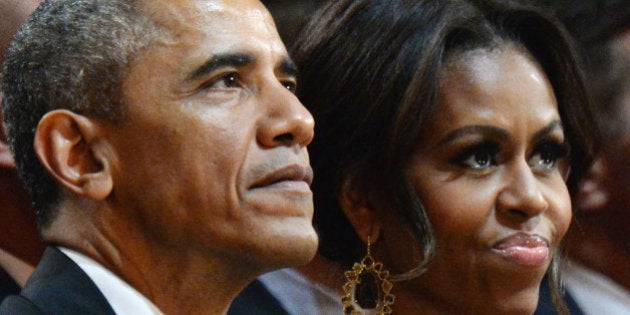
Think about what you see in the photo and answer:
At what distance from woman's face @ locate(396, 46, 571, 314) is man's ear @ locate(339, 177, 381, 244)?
3.7 inches

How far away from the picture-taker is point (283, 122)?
5.03ft

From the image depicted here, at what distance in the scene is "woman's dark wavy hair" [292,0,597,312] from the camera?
1.75m

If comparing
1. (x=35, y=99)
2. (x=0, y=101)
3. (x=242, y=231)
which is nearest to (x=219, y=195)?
(x=242, y=231)

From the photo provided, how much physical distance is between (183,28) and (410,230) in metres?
0.46

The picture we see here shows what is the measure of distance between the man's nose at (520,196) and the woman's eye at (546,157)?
47mm

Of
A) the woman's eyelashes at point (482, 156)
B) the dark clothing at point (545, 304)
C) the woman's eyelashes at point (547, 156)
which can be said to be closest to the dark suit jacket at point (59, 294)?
the woman's eyelashes at point (482, 156)

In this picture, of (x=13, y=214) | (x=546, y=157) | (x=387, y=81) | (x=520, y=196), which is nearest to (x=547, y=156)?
(x=546, y=157)

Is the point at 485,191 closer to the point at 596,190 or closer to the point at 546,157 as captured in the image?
the point at 546,157

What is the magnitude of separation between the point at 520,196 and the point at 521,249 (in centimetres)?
8

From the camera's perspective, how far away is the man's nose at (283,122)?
1.53 m

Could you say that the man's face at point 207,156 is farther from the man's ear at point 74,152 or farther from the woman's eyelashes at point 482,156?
the woman's eyelashes at point 482,156

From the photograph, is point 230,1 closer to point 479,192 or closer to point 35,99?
point 35,99

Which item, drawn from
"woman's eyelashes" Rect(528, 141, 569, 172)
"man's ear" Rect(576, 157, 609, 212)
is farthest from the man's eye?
"man's ear" Rect(576, 157, 609, 212)

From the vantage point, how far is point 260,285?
1.99 m
